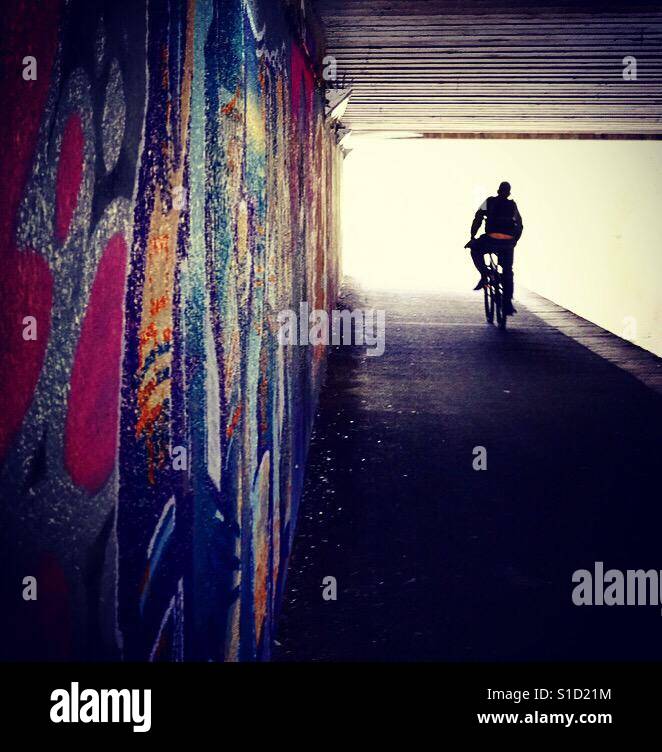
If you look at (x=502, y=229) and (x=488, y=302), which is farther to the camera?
(x=488, y=302)

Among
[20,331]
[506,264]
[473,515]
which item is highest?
[506,264]

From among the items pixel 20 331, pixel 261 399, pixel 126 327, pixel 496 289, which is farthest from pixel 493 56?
pixel 20 331

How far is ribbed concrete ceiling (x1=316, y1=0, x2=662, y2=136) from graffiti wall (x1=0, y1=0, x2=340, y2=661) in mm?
3843

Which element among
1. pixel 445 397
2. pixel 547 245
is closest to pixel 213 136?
pixel 445 397

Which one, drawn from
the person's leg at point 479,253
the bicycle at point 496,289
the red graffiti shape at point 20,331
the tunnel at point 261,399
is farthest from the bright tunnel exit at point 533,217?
the red graffiti shape at point 20,331

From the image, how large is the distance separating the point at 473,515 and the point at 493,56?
14.5 feet

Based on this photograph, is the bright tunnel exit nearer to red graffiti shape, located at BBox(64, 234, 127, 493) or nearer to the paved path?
the paved path

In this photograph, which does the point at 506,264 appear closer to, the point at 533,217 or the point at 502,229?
the point at 502,229

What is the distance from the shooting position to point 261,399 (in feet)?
9.47

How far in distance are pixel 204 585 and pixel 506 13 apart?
200 inches

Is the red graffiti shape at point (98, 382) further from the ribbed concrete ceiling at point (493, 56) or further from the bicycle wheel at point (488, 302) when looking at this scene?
the bicycle wheel at point (488, 302)

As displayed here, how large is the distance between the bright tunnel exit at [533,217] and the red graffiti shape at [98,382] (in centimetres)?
1861

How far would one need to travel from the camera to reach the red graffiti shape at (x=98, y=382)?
149cm

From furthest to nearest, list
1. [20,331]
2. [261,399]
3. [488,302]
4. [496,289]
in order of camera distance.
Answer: [488,302], [496,289], [261,399], [20,331]
